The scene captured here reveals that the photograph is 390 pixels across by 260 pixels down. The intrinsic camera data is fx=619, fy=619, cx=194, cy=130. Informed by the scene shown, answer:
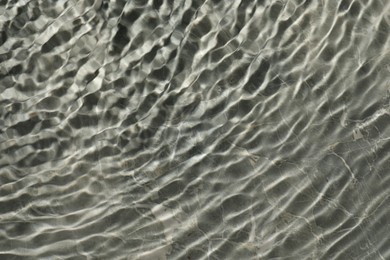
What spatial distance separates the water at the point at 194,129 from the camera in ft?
6.84

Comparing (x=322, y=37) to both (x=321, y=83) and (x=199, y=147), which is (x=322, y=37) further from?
(x=199, y=147)

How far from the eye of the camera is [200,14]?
225cm

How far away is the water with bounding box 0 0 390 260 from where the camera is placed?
2084 millimetres

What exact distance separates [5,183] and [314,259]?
1072mm

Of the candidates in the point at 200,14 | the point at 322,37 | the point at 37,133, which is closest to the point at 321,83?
the point at 322,37

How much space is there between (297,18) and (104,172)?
908mm

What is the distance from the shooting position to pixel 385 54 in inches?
91.0

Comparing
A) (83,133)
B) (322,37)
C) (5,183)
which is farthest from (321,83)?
(5,183)

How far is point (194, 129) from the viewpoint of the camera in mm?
2195

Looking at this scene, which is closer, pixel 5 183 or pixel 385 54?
pixel 5 183

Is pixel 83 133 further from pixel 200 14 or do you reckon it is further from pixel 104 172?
pixel 200 14

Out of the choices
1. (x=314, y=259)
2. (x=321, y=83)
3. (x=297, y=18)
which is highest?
(x=297, y=18)

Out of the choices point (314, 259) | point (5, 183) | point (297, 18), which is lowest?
point (314, 259)

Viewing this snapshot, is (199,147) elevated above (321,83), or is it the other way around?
(321,83)
